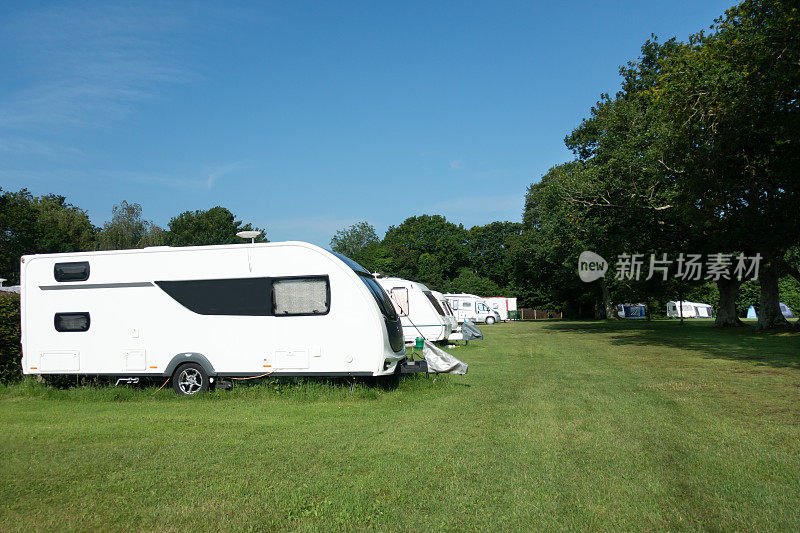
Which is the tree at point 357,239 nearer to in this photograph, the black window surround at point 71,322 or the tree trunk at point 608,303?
the tree trunk at point 608,303

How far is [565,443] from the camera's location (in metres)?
6.59

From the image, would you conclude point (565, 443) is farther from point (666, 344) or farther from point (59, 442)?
point (666, 344)

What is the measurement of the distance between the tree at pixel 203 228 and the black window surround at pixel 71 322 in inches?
2709

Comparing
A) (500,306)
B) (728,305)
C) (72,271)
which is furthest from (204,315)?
(500,306)

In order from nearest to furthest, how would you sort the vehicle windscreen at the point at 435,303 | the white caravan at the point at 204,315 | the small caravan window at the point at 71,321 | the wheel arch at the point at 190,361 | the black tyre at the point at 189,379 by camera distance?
the white caravan at the point at 204,315 < the wheel arch at the point at 190,361 < the black tyre at the point at 189,379 < the small caravan window at the point at 71,321 < the vehicle windscreen at the point at 435,303

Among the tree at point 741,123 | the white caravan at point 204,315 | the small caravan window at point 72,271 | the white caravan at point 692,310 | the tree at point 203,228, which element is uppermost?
the tree at point 203,228

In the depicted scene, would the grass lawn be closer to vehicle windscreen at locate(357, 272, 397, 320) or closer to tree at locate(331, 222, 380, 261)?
vehicle windscreen at locate(357, 272, 397, 320)

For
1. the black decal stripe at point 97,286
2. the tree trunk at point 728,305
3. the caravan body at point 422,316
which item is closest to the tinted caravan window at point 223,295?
the black decal stripe at point 97,286

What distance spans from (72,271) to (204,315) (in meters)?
2.73

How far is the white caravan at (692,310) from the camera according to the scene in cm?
7500

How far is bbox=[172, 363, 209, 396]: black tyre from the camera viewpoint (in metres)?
10.2

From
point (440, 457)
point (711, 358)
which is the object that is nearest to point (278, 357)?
point (440, 457)

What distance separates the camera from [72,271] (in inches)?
417

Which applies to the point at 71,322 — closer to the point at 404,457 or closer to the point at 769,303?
the point at 404,457
